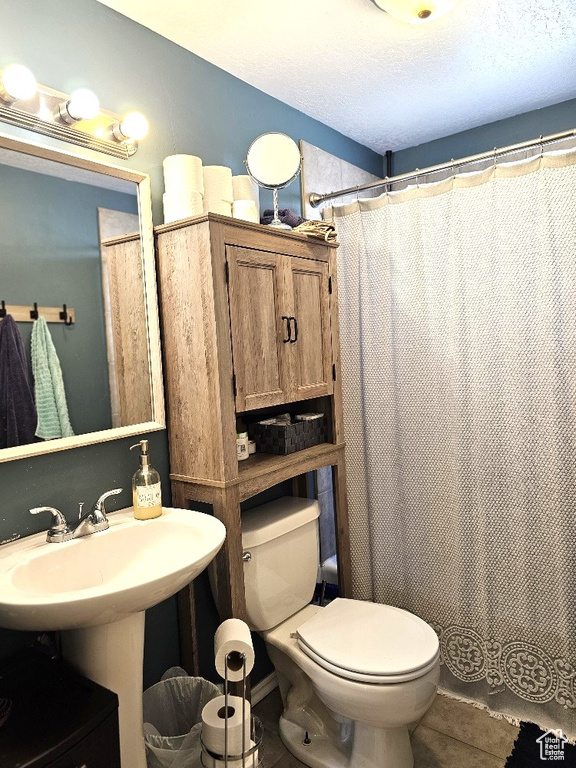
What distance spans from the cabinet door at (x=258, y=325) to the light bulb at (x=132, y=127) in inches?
17.2

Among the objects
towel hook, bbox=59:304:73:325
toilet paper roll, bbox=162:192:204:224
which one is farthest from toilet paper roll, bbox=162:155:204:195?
towel hook, bbox=59:304:73:325

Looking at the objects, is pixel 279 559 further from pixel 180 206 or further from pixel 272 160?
pixel 272 160

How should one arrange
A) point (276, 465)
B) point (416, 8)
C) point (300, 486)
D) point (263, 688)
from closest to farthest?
point (416, 8)
point (276, 465)
point (263, 688)
point (300, 486)

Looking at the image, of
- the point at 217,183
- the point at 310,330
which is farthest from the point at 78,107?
the point at 310,330

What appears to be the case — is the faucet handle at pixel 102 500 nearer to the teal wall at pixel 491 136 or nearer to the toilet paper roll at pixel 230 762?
the toilet paper roll at pixel 230 762

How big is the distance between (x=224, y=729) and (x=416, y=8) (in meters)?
2.13

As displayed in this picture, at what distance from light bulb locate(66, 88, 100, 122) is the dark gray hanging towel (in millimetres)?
586

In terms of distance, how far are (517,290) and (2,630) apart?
196 centimetres

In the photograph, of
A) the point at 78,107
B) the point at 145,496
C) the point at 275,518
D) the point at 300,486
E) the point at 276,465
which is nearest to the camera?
the point at 78,107

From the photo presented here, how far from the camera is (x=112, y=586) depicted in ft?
3.62

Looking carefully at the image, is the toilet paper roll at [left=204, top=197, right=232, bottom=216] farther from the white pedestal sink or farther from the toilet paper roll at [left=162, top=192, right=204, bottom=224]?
the white pedestal sink

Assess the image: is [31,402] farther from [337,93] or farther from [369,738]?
[337,93]

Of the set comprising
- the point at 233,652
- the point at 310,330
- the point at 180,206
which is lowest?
the point at 233,652

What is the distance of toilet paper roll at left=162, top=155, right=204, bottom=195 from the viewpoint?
1729mm
